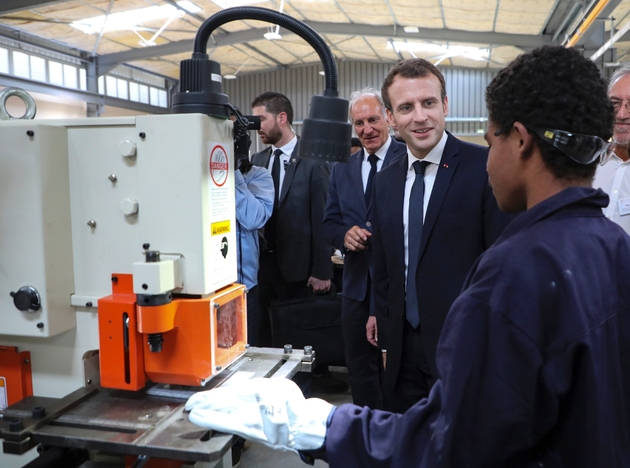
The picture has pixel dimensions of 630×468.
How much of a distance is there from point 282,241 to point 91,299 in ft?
5.15

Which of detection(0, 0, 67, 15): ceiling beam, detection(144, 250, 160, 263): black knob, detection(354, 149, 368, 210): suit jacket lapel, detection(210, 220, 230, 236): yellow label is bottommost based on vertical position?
detection(144, 250, 160, 263): black knob

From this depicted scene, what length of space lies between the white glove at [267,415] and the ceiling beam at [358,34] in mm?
6622

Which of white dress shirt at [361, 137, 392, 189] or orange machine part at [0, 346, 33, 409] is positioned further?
white dress shirt at [361, 137, 392, 189]

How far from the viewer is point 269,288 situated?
8.97ft

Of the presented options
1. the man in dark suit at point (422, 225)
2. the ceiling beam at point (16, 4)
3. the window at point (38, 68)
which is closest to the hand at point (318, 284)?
the man in dark suit at point (422, 225)

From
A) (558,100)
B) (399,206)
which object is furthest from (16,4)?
(558,100)

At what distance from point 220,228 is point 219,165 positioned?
0.42 feet

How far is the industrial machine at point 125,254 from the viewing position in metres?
1.01

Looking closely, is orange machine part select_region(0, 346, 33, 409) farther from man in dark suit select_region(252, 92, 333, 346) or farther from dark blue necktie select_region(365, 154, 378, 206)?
man in dark suit select_region(252, 92, 333, 346)

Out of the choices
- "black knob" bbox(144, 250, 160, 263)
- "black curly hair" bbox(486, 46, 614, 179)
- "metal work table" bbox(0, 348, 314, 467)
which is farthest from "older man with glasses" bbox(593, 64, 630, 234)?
"black knob" bbox(144, 250, 160, 263)

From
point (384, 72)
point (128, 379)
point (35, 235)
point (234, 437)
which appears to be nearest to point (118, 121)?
point (35, 235)

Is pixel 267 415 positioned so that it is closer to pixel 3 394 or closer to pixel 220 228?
pixel 220 228

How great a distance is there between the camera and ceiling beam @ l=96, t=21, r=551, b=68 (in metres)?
6.69

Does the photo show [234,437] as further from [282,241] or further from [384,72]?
[384,72]
